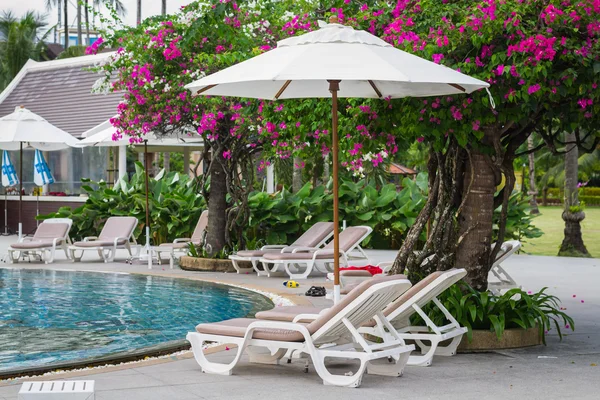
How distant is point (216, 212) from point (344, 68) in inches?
389

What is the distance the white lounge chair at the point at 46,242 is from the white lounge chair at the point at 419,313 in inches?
423

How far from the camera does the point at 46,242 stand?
57.2 feet

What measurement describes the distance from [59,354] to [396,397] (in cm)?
332

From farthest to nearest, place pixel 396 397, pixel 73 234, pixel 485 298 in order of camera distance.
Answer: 1. pixel 73 234
2. pixel 485 298
3. pixel 396 397

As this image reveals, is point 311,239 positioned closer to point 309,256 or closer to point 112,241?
point 309,256

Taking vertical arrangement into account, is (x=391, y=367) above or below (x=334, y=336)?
below

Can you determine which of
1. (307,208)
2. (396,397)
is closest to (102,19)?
(307,208)

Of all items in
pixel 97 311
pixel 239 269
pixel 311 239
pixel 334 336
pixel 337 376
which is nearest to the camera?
pixel 337 376

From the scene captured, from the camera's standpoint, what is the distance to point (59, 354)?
8.05 m

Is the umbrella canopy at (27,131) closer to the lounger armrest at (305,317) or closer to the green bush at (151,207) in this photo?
the green bush at (151,207)

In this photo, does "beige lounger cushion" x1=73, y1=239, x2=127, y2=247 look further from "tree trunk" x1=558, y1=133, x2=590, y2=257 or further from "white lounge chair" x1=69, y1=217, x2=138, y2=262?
"tree trunk" x1=558, y1=133, x2=590, y2=257

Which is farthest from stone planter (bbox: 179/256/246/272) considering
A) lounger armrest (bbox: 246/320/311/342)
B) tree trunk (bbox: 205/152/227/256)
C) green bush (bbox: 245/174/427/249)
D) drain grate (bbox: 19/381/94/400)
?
drain grate (bbox: 19/381/94/400)

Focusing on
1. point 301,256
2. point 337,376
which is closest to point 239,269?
point 301,256

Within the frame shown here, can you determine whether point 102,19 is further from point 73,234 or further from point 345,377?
point 345,377
